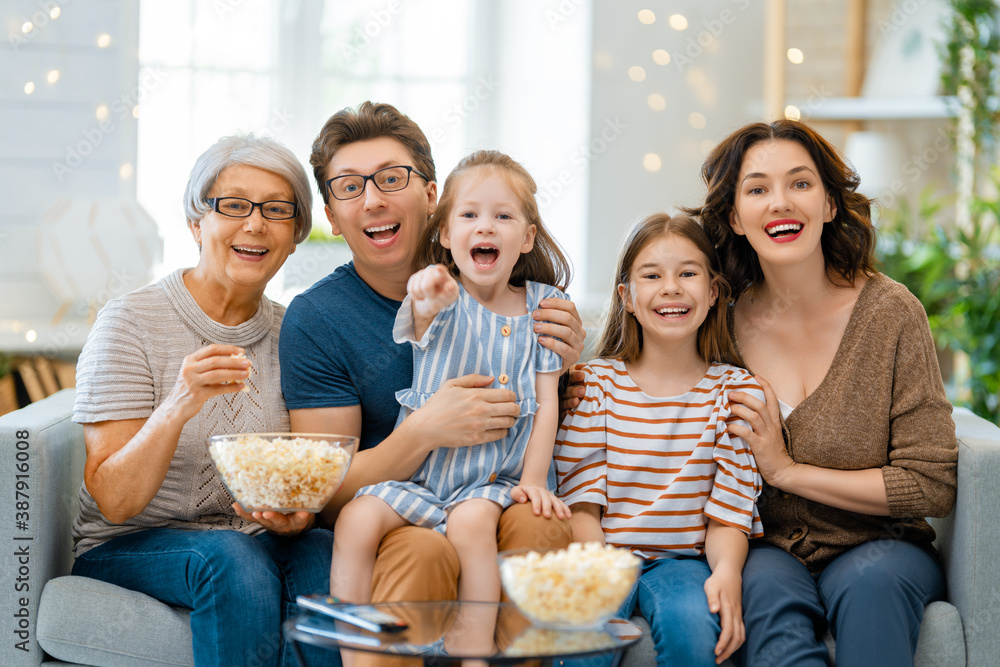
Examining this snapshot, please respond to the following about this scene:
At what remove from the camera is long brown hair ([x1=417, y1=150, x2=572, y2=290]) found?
1612mm

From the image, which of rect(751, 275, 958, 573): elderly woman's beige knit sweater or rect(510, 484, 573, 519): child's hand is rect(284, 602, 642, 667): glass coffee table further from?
rect(751, 275, 958, 573): elderly woman's beige knit sweater

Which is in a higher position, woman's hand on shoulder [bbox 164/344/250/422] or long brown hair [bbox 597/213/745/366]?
long brown hair [bbox 597/213/745/366]

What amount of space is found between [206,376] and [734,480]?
0.97m

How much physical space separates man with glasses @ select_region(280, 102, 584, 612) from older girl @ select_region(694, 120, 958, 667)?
0.42 metres

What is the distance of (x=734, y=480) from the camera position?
1597 millimetres

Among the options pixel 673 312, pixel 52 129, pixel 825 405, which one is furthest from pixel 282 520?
pixel 52 129

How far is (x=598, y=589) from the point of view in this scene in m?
1.08

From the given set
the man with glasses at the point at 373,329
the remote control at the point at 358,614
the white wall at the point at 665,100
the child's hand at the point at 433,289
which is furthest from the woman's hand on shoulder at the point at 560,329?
the white wall at the point at 665,100

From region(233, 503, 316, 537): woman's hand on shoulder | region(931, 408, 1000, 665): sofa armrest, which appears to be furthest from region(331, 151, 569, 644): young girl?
region(931, 408, 1000, 665): sofa armrest

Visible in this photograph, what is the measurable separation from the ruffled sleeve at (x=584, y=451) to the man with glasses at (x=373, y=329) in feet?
0.38

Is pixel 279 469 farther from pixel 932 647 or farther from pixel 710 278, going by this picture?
pixel 932 647

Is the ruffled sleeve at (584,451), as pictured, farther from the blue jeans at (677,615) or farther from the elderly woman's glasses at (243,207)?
the elderly woman's glasses at (243,207)

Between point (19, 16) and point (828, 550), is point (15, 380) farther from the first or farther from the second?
point (828, 550)

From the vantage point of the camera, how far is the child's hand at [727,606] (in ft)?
4.63
